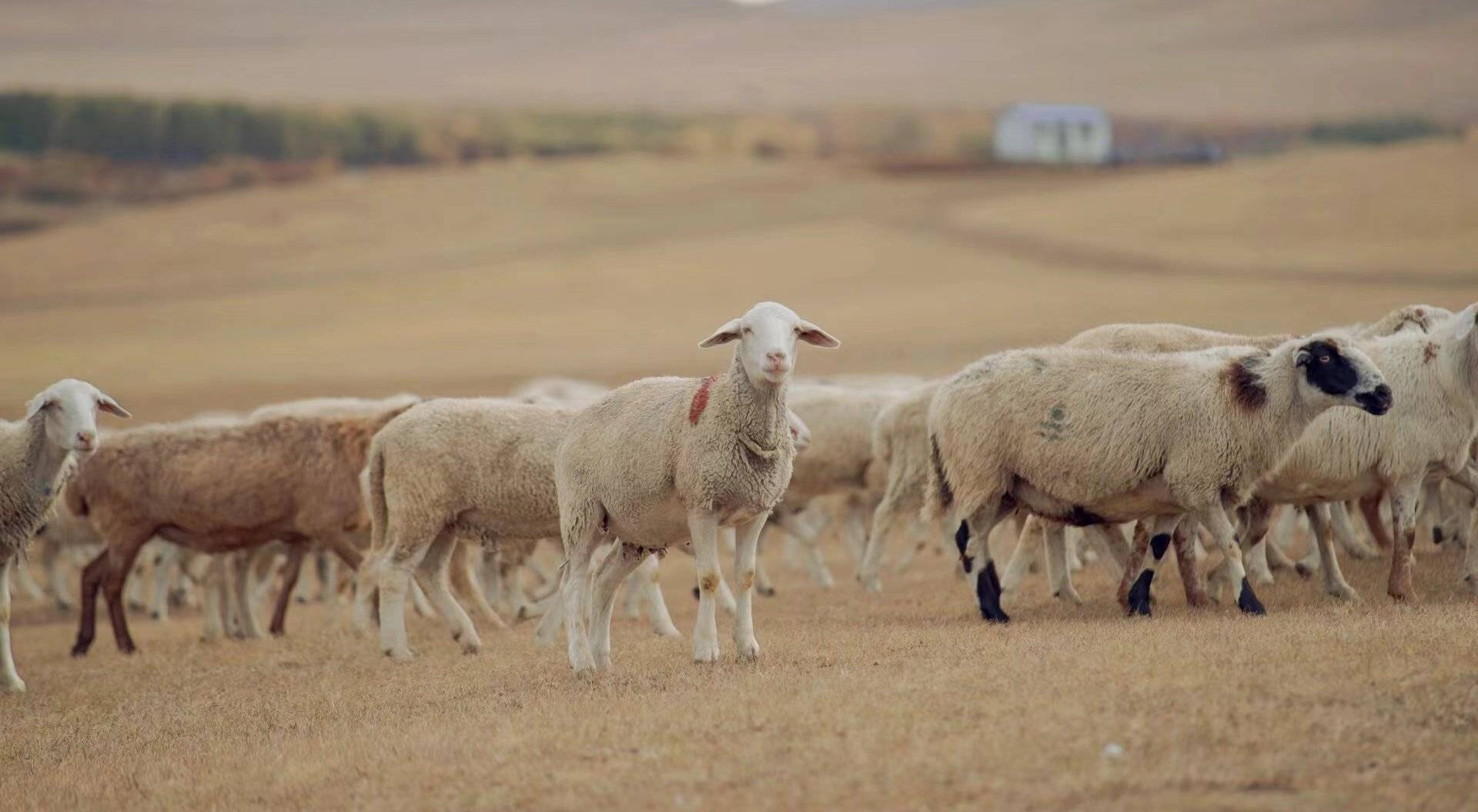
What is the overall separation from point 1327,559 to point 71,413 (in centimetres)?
1029

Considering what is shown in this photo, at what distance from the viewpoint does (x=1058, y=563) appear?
13.4 metres

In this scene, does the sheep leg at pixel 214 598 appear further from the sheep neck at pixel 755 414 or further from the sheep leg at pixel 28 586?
the sheep neck at pixel 755 414

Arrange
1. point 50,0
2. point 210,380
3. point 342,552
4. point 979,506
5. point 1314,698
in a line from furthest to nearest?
point 50,0, point 210,380, point 342,552, point 979,506, point 1314,698

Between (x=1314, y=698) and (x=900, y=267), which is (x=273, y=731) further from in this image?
(x=900, y=267)

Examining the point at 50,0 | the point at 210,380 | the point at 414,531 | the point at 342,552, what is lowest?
the point at 210,380

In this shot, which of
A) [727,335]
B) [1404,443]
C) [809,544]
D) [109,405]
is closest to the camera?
[727,335]

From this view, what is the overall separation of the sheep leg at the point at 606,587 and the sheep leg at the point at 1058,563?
13.6 feet

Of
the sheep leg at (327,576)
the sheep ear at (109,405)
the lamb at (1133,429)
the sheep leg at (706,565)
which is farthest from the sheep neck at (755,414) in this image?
the sheep leg at (327,576)

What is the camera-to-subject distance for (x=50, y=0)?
167500mm

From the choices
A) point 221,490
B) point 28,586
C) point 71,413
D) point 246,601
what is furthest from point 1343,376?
point 28,586

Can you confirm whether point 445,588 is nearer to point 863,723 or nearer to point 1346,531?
point 863,723

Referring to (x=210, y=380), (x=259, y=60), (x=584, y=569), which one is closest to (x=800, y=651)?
(x=584, y=569)

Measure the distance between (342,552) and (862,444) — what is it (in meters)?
6.44

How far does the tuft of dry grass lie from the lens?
707 cm
